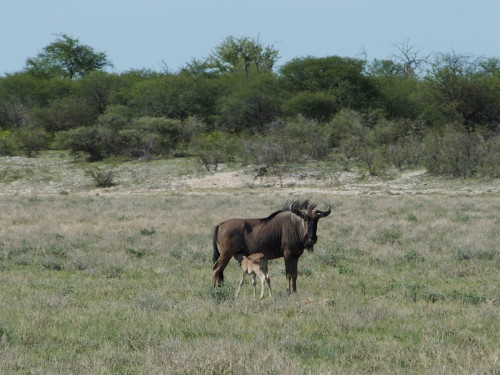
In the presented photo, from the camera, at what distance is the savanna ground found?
689 cm

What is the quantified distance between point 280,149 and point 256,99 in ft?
59.7

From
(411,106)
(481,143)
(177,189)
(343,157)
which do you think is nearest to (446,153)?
(481,143)

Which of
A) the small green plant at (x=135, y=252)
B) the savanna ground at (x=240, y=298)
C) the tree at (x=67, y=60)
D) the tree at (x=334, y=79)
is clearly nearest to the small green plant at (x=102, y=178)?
the savanna ground at (x=240, y=298)

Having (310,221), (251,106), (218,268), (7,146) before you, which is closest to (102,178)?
(7,146)

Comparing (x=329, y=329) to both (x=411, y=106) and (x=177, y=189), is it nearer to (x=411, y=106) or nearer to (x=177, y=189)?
(x=177, y=189)

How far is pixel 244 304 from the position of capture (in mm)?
9648

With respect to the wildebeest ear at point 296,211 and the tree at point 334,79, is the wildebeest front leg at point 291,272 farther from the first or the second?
the tree at point 334,79

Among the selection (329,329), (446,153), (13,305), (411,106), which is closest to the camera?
(329,329)

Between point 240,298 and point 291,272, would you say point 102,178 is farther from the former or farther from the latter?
point 240,298

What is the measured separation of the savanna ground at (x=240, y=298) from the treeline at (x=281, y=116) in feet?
60.5

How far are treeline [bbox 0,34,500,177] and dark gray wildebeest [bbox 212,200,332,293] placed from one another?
99.1ft

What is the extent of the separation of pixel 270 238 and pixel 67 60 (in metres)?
90.0

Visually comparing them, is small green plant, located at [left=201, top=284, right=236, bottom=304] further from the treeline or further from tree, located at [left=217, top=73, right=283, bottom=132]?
tree, located at [left=217, top=73, right=283, bottom=132]

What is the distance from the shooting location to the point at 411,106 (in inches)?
2506
